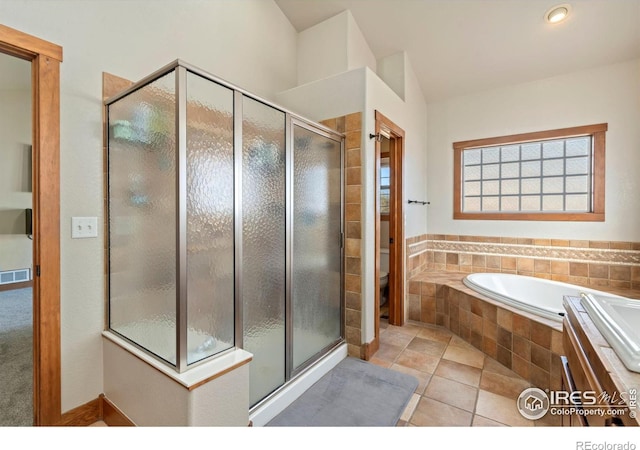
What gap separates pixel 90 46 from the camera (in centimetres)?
159

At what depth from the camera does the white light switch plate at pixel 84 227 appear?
5.12ft

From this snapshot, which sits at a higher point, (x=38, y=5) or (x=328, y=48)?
(x=328, y=48)

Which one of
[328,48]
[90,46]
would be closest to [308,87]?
Result: [328,48]

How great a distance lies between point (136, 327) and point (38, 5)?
1.67 m

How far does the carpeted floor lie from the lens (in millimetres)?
1590

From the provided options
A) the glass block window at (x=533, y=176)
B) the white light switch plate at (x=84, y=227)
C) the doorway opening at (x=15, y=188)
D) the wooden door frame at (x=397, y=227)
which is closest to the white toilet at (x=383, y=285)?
the wooden door frame at (x=397, y=227)

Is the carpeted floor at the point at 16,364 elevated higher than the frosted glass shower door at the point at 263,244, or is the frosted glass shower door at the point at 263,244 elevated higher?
the frosted glass shower door at the point at 263,244

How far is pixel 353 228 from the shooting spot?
2.41 metres

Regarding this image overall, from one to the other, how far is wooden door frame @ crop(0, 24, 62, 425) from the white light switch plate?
7 centimetres

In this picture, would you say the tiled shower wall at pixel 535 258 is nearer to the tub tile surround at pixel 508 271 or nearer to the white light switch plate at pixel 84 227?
the tub tile surround at pixel 508 271

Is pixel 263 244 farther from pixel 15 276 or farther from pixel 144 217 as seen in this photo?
pixel 15 276

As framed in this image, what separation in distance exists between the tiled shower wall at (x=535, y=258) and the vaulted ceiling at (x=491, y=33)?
1.81m

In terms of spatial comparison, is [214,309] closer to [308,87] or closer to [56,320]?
[56,320]

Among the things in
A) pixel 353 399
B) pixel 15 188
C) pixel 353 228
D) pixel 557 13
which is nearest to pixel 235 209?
pixel 353 228
